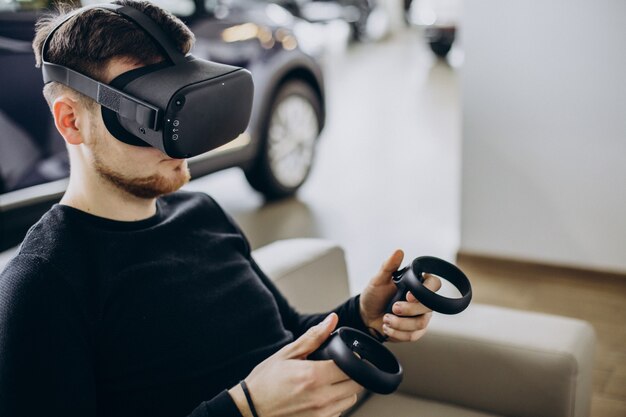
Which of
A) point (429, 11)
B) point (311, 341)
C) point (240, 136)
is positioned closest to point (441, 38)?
point (429, 11)

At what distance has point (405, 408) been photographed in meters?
1.72

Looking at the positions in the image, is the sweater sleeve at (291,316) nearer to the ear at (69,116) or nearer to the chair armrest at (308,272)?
the chair armrest at (308,272)

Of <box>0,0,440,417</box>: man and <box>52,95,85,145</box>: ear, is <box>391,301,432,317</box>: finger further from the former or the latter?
<box>52,95,85,145</box>: ear

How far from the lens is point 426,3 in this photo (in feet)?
45.0

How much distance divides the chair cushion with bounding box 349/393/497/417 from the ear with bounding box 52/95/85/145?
88cm

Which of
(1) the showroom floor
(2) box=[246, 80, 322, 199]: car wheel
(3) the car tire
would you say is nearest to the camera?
(1) the showroom floor

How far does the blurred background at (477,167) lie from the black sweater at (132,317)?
60.7 inches

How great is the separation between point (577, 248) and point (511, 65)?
2.93 feet

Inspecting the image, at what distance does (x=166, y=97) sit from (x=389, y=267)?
1.72 ft

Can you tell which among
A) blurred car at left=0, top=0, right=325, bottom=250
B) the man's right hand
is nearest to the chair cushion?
the man's right hand

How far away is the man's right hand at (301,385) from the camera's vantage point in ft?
3.50

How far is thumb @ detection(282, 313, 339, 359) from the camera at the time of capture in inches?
43.9

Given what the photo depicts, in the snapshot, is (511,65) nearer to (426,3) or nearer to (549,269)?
(549,269)

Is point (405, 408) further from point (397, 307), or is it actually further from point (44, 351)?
point (44, 351)
